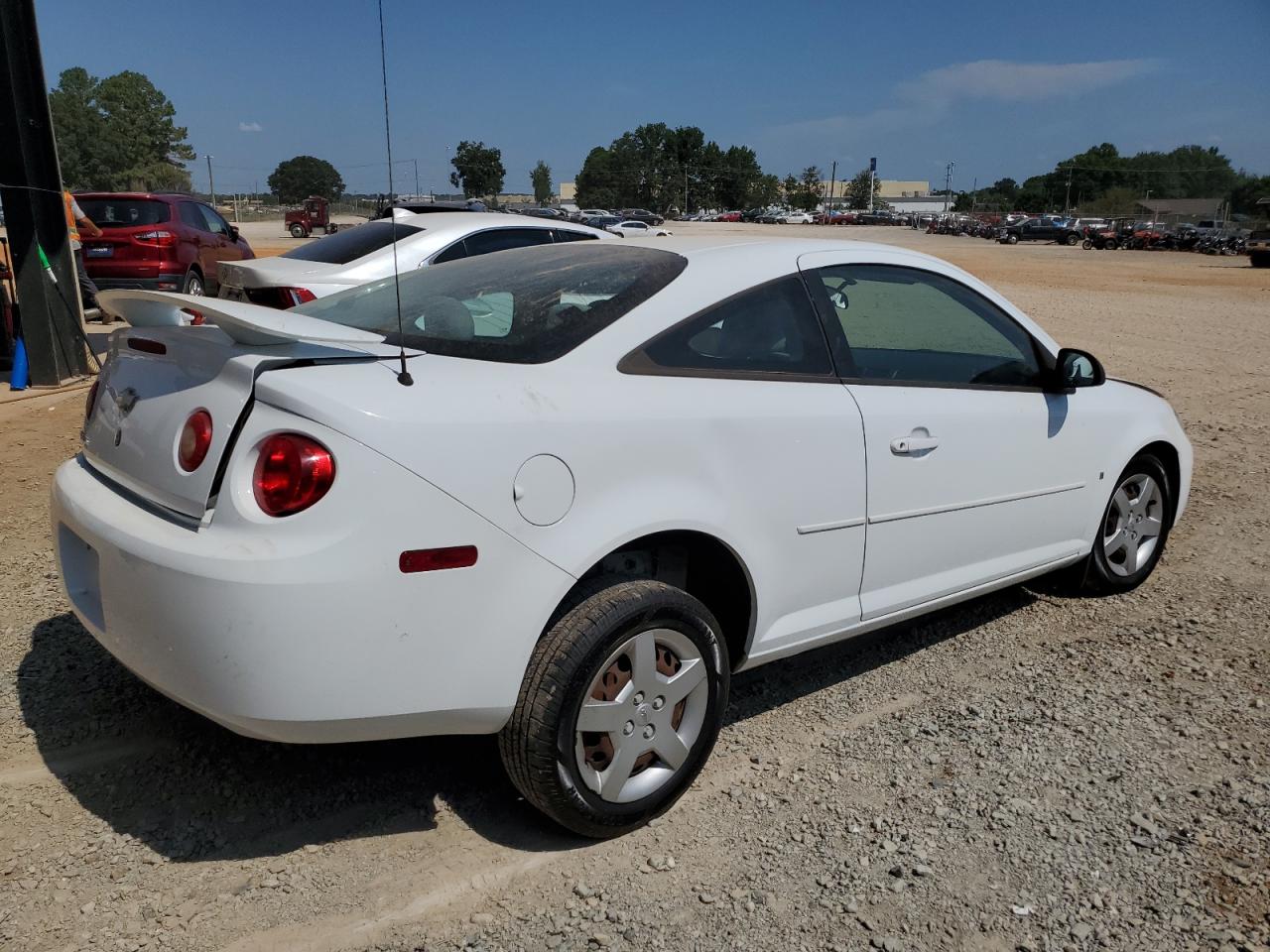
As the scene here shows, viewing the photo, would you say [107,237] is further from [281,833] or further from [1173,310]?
[1173,310]

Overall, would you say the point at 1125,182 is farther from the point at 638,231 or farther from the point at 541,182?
the point at 638,231

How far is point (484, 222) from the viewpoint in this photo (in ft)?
26.7

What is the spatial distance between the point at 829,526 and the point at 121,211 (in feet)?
41.4

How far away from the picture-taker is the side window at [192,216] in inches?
532

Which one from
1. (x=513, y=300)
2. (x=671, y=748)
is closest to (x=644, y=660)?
(x=671, y=748)

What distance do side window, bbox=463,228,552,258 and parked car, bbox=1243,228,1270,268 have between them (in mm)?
35674

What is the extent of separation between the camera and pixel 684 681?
2.81 meters

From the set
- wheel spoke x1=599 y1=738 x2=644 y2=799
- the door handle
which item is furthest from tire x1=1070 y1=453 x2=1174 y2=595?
wheel spoke x1=599 y1=738 x2=644 y2=799

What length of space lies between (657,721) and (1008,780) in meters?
1.19

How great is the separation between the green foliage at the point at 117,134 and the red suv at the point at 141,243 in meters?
77.1

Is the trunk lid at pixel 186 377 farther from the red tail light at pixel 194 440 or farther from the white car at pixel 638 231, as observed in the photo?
the white car at pixel 638 231

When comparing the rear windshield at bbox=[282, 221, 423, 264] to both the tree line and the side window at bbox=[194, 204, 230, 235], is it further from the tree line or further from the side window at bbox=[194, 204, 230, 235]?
the tree line

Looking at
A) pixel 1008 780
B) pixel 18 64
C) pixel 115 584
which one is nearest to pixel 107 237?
pixel 18 64

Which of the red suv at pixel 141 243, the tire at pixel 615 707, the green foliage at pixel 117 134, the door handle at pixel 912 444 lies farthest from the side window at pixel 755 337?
the green foliage at pixel 117 134
